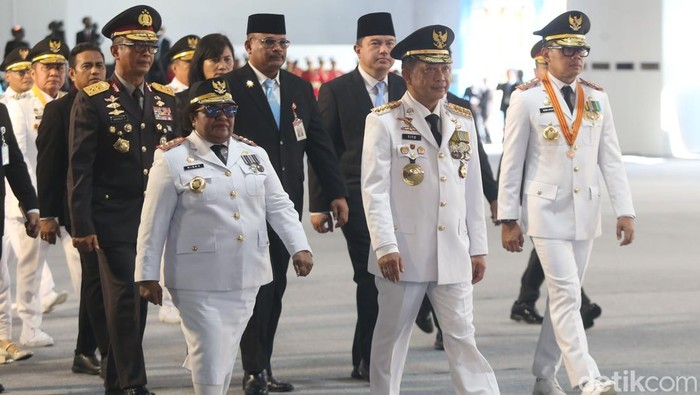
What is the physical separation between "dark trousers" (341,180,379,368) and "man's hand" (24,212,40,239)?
5.93ft

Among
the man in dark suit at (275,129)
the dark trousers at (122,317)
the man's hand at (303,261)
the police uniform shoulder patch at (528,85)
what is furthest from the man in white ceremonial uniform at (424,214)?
the dark trousers at (122,317)

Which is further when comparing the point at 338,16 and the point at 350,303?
the point at 338,16

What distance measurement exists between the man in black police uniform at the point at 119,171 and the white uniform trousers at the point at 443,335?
52.9 inches

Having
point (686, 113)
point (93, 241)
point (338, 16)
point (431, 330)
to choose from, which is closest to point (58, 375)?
point (93, 241)

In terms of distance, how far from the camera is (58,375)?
24.1ft

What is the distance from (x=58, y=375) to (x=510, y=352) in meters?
2.66

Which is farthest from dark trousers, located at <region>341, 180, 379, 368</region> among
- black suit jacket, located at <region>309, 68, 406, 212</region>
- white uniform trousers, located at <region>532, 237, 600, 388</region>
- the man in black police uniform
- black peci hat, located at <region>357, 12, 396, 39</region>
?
the man in black police uniform

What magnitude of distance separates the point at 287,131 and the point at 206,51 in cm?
99

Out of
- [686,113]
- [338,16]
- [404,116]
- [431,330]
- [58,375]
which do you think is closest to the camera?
[404,116]

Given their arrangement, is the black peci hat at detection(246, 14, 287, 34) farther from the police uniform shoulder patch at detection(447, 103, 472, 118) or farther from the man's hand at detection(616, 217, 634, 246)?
the man's hand at detection(616, 217, 634, 246)

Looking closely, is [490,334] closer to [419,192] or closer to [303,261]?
[419,192]

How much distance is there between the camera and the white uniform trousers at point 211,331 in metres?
5.18

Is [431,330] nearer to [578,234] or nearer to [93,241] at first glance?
[578,234]

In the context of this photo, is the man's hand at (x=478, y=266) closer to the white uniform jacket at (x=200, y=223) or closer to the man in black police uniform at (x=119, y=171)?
the white uniform jacket at (x=200, y=223)
